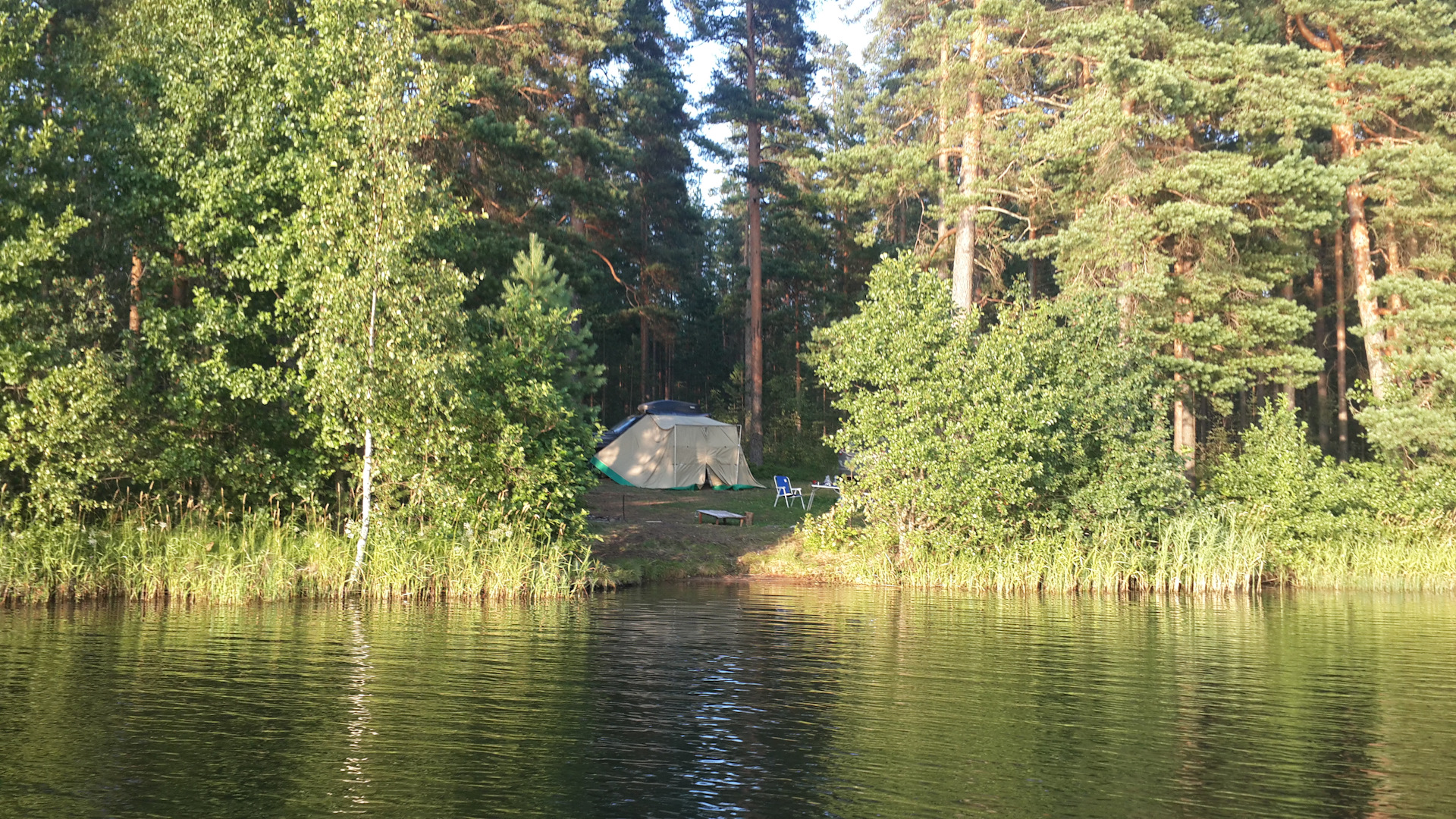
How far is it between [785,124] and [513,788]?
1327 inches

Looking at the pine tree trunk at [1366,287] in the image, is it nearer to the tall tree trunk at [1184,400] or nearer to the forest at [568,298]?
the forest at [568,298]

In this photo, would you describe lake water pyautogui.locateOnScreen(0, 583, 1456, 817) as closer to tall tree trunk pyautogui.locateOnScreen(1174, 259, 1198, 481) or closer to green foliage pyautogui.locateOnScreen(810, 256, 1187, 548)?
green foliage pyautogui.locateOnScreen(810, 256, 1187, 548)

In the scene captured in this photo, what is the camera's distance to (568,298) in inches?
936

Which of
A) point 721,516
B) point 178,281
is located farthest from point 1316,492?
point 178,281

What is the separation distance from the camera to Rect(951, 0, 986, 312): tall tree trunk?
72.0 ft

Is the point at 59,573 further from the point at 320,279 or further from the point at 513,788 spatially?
the point at 513,788

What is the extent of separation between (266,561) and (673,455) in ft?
48.1

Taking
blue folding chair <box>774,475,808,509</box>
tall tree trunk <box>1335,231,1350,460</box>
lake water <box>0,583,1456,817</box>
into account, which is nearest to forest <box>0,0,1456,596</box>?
tall tree trunk <box>1335,231,1350,460</box>

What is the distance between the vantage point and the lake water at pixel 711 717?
616 cm

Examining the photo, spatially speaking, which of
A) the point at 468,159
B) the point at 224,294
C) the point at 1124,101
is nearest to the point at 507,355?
the point at 224,294

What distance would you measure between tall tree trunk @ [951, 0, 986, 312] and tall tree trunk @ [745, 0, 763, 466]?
461 inches

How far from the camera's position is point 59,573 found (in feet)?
47.3

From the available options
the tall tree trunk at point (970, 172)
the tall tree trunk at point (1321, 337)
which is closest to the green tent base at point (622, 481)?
the tall tree trunk at point (970, 172)

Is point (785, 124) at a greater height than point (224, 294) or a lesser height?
greater
